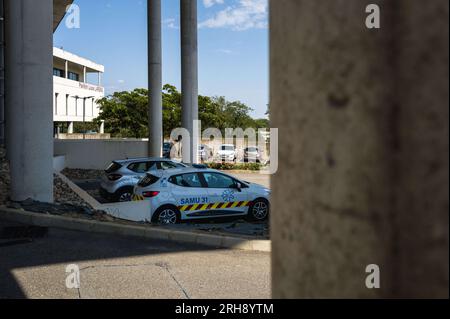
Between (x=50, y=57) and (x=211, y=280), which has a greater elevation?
(x=50, y=57)

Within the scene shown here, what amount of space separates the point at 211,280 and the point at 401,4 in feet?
17.5

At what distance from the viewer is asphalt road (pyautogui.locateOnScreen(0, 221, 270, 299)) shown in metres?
5.49

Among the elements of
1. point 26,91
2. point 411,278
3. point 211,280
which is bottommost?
point 211,280

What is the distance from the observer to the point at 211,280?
5.98m

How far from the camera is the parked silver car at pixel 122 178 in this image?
50.8ft

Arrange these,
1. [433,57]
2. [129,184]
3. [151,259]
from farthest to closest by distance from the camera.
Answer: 1. [129,184]
2. [151,259]
3. [433,57]

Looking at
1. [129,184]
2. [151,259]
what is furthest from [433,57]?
[129,184]

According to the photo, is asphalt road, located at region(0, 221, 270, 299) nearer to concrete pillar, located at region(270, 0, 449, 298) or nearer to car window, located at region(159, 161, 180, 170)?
concrete pillar, located at region(270, 0, 449, 298)

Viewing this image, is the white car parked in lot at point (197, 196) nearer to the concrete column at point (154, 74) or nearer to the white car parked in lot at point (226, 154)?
the concrete column at point (154, 74)

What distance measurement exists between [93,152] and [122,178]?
12.6m

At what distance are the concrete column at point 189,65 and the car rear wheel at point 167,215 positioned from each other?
15.0 m

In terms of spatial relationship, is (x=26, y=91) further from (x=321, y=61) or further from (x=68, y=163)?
(x=68, y=163)

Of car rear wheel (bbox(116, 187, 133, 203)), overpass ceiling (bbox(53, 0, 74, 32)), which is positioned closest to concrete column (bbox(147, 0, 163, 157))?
overpass ceiling (bbox(53, 0, 74, 32))

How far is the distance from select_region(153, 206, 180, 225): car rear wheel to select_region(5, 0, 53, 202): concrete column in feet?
8.76
